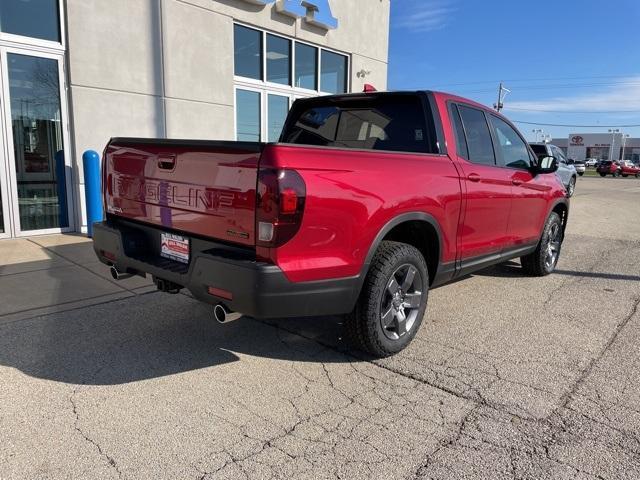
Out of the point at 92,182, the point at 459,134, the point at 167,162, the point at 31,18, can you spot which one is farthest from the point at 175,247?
the point at 31,18

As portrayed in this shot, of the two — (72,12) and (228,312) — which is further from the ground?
(72,12)

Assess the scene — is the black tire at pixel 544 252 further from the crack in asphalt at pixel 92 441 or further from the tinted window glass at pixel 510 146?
the crack in asphalt at pixel 92 441

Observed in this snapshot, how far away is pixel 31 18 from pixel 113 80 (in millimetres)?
1337

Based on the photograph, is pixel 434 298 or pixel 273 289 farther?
pixel 434 298

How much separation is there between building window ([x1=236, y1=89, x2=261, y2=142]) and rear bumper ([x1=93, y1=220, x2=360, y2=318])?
7.33 metres

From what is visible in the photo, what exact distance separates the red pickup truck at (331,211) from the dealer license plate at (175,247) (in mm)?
11

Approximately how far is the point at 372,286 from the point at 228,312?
0.96 metres

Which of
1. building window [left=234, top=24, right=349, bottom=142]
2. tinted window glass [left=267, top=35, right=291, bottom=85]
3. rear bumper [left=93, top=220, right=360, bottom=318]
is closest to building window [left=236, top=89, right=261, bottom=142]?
building window [left=234, top=24, right=349, bottom=142]

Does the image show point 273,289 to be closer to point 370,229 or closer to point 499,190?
point 370,229

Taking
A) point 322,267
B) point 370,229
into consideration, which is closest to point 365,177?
point 370,229

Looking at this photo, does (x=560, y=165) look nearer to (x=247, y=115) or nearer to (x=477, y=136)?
(x=247, y=115)

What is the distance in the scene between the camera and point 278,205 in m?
2.78

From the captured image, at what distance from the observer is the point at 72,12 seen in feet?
25.0

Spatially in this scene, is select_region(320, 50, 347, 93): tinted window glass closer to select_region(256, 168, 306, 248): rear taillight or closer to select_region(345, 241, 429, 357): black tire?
select_region(345, 241, 429, 357): black tire
